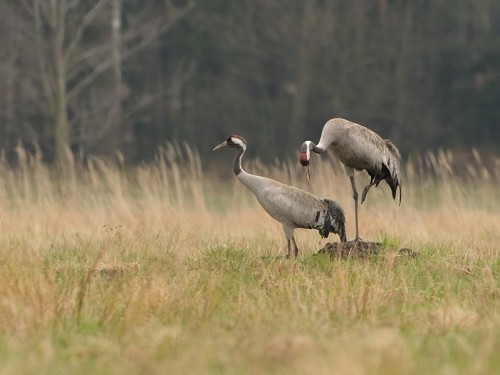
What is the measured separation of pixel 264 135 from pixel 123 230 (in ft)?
65.5

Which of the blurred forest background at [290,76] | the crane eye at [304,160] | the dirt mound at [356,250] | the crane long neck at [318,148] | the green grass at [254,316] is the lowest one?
the green grass at [254,316]

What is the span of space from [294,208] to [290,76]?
22.3m

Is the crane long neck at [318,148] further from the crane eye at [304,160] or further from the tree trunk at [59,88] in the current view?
the tree trunk at [59,88]

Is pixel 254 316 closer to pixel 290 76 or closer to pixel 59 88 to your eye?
pixel 59 88

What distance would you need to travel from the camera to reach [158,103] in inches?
1254

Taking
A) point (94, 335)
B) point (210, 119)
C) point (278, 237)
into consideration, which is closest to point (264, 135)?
point (210, 119)

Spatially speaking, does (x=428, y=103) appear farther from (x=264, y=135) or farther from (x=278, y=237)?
(x=278, y=237)

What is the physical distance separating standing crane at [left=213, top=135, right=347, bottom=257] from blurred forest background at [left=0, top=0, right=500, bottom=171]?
19.1 metres

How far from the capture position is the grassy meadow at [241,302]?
5.32m

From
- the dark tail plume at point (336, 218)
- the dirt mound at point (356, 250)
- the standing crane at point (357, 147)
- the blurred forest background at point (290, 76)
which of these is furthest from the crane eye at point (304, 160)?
the blurred forest background at point (290, 76)

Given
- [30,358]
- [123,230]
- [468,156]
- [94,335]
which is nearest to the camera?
[30,358]

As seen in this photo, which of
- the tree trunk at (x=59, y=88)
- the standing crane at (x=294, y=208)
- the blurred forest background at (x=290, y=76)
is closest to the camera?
the standing crane at (x=294, y=208)

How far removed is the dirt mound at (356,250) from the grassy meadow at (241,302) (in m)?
0.11

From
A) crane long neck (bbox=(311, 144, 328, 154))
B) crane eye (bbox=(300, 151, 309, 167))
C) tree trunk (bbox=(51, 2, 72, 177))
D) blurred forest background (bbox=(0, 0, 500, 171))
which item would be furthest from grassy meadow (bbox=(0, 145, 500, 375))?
blurred forest background (bbox=(0, 0, 500, 171))
